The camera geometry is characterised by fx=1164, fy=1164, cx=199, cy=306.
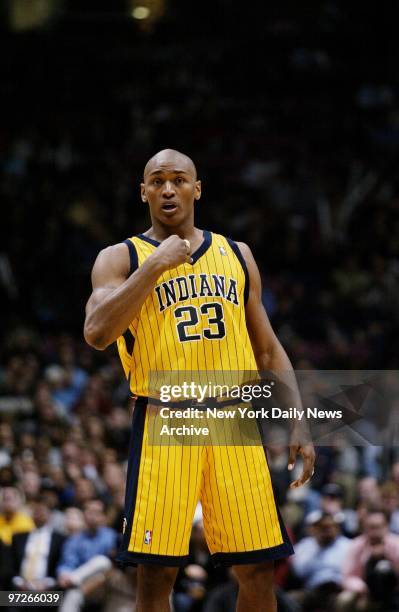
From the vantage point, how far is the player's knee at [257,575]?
5.31 m

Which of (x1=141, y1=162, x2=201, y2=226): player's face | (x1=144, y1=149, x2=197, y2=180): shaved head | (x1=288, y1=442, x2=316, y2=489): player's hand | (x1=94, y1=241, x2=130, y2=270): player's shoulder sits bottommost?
(x1=288, y1=442, x2=316, y2=489): player's hand

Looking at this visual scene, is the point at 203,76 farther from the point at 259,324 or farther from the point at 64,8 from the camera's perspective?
the point at 259,324

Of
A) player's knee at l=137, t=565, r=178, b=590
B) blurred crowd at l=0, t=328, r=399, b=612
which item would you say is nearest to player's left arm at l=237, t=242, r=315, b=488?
player's knee at l=137, t=565, r=178, b=590

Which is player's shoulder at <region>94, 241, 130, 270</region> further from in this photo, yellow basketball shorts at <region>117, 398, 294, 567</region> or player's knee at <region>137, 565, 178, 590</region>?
player's knee at <region>137, 565, 178, 590</region>

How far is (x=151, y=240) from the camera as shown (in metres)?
5.58

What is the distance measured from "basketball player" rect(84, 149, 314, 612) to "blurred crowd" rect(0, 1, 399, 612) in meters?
3.32

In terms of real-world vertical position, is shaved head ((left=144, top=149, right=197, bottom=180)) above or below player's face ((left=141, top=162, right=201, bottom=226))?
above

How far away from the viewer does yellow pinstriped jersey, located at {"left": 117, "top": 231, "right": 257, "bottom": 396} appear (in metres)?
5.38

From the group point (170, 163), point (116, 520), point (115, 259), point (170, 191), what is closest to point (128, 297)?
point (115, 259)

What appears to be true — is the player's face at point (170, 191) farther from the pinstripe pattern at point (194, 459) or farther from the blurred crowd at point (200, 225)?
the blurred crowd at point (200, 225)

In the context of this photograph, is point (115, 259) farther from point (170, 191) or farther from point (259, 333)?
point (259, 333)

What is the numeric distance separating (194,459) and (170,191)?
1251mm

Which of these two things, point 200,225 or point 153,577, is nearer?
point 153,577

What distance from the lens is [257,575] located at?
532 centimetres
